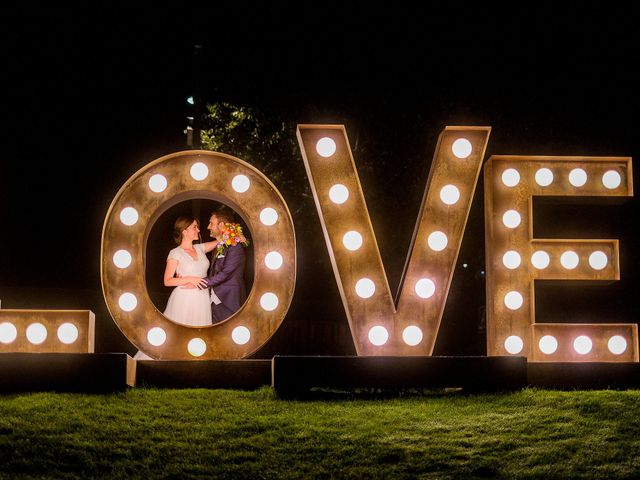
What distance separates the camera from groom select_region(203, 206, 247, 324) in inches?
512

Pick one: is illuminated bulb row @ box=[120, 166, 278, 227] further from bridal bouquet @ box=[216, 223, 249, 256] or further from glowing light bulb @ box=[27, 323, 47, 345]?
bridal bouquet @ box=[216, 223, 249, 256]

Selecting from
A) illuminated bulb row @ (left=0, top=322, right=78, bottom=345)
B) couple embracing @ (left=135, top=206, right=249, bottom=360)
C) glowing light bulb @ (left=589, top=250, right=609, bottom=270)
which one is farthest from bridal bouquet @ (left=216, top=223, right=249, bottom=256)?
glowing light bulb @ (left=589, top=250, right=609, bottom=270)

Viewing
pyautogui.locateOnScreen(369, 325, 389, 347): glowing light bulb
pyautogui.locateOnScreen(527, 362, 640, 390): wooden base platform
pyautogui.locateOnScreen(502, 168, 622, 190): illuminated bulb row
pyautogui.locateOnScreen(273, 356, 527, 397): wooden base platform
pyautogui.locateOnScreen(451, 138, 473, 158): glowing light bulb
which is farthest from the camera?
pyautogui.locateOnScreen(502, 168, 622, 190): illuminated bulb row

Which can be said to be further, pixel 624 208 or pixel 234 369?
pixel 624 208

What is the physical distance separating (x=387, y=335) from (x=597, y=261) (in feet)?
9.05

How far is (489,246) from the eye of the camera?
10.8 meters

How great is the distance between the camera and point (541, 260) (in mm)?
10641

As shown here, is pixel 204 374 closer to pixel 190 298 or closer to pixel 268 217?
pixel 268 217

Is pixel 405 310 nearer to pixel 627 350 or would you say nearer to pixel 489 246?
pixel 489 246

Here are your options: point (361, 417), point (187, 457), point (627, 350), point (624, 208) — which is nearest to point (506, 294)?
point (627, 350)

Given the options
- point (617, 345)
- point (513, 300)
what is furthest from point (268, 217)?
point (617, 345)

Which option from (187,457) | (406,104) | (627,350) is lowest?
(187,457)

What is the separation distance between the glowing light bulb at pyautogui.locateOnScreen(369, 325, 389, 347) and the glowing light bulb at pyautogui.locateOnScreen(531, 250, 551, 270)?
2.03m

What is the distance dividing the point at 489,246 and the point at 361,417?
10.1 feet
